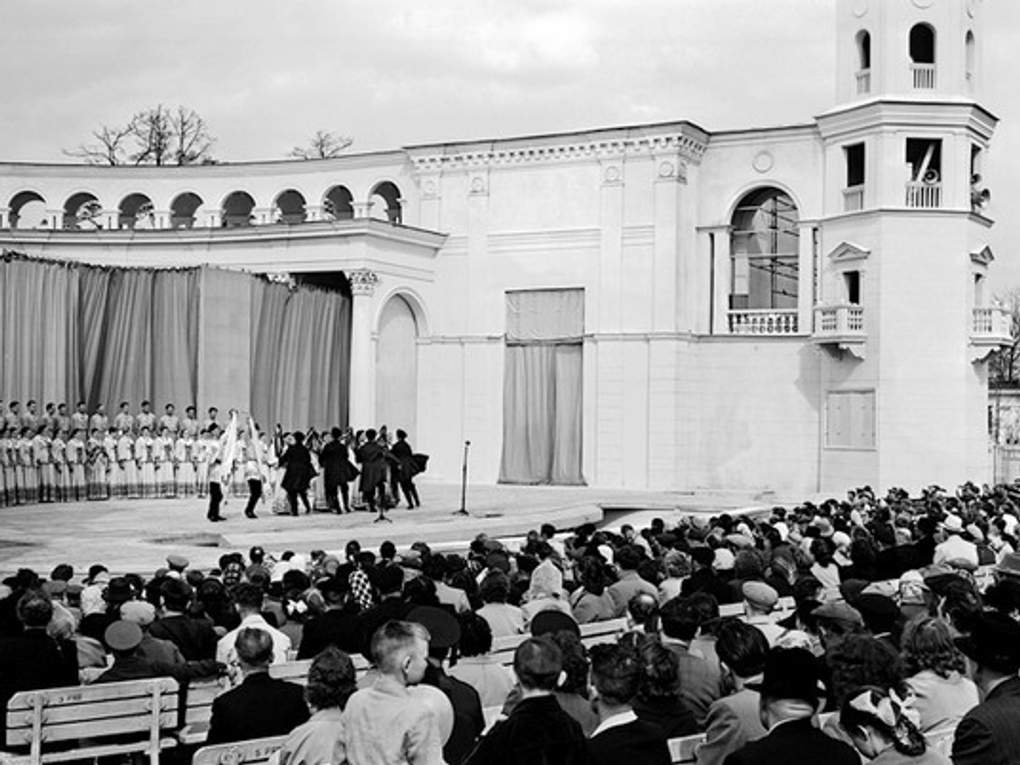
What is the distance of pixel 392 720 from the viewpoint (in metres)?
4.92

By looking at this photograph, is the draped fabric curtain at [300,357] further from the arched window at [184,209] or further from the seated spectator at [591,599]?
the seated spectator at [591,599]

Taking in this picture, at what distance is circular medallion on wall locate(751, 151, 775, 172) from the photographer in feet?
108

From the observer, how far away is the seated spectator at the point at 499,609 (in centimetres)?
863

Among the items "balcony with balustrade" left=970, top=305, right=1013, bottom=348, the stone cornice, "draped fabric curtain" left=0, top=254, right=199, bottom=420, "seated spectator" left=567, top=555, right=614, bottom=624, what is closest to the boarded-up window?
"balcony with balustrade" left=970, top=305, right=1013, bottom=348

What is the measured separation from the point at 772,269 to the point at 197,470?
696 inches

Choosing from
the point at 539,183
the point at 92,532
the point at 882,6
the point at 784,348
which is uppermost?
the point at 882,6

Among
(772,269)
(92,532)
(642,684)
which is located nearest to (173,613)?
(642,684)

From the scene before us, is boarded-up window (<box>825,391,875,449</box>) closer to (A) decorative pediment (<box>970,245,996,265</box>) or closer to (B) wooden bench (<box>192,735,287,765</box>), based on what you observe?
(A) decorative pediment (<box>970,245,996,265</box>)

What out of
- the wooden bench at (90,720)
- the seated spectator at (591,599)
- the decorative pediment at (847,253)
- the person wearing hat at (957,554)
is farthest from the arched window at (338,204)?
the wooden bench at (90,720)

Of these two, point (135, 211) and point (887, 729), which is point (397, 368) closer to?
point (135, 211)

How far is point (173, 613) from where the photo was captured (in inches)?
352

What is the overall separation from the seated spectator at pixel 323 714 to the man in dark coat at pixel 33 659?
2.39 metres

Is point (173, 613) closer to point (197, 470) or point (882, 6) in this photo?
point (197, 470)

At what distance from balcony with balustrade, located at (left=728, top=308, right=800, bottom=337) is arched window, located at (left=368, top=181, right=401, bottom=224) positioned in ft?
34.7
